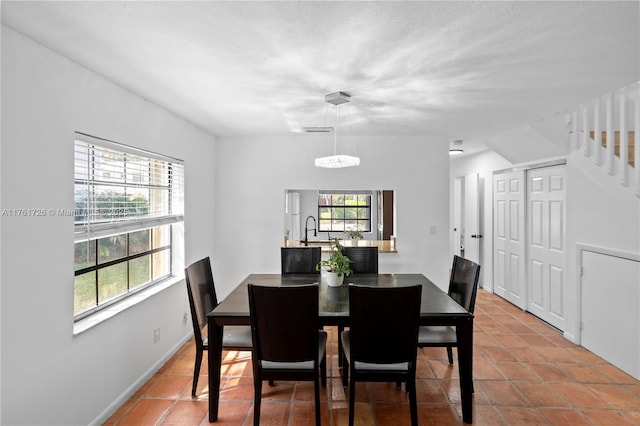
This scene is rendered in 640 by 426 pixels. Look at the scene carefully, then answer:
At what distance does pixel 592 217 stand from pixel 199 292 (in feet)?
12.1

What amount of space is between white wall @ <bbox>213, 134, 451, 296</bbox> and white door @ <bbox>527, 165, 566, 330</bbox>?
3.53ft

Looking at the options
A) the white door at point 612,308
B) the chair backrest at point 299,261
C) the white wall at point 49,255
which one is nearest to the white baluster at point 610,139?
the white door at point 612,308

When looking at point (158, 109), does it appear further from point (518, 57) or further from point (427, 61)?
point (518, 57)

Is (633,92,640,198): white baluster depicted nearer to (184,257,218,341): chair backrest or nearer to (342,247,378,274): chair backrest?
(342,247,378,274): chair backrest

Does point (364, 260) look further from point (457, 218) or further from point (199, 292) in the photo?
point (457, 218)

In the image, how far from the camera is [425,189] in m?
4.57

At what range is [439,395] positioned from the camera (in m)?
2.69

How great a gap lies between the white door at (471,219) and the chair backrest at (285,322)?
455cm

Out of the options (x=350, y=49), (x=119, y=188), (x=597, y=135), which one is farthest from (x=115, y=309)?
(x=597, y=135)

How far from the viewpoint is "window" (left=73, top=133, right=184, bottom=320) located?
229cm

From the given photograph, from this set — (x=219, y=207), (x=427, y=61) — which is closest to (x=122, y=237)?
(x=219, y=207)

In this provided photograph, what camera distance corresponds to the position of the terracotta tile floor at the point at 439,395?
2.40 m

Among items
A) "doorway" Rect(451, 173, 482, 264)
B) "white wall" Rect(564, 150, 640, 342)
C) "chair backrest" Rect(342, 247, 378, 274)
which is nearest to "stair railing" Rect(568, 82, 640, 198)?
"white wall" Rect(564, 150, 640, 342)

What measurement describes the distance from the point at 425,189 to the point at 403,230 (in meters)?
0.60
